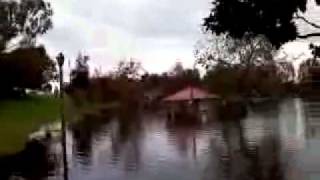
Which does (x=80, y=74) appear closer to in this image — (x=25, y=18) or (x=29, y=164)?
(x=25, y=18)

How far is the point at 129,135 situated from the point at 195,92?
44.8 meters

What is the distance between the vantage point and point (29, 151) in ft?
88.1

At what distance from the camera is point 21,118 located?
147 ft

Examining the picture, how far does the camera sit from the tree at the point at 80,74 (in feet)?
282

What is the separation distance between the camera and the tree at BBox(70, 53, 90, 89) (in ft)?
282

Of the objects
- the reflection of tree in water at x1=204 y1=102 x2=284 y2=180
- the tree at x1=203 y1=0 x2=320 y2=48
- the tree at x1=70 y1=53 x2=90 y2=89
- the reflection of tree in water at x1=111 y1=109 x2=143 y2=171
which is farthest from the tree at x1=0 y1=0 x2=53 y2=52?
the tree at x1=203 y1=0 x2=320 y2=48

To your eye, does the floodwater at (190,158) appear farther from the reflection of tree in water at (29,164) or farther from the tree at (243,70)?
the tree at (243,70)

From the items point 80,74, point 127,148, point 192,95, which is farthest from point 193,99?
point 127,148

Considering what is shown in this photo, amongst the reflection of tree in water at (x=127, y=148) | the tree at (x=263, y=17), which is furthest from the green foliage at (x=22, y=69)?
the tree at (x=263, y=17)

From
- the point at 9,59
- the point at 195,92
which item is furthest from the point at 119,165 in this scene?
the point at 195,92

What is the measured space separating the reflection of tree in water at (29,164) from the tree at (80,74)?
57.6 metres

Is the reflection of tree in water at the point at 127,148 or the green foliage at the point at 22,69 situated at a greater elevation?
the green foliage at the point at 22,69

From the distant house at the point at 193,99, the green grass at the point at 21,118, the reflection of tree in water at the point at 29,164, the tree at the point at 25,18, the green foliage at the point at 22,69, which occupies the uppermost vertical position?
the tree at the point at 25,18

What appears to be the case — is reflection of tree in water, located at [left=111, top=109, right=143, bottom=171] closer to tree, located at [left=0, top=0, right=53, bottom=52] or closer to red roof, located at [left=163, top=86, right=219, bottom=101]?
tree, located at [left=0, top=0, right=53, bottom=52]
